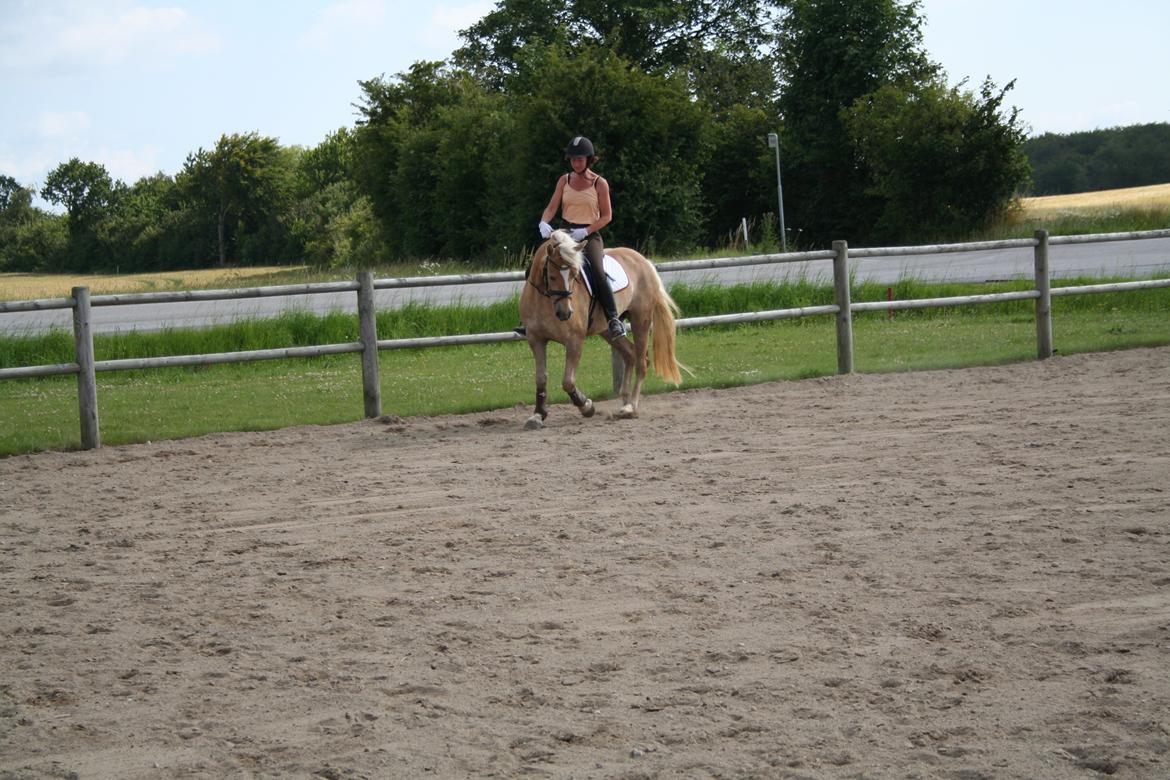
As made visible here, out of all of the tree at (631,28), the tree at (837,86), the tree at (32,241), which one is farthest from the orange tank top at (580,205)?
the tree at (32,241)

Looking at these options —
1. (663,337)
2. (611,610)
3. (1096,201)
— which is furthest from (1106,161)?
→ (611,610)

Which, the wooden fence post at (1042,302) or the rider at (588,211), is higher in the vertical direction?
the rider at (588,211)

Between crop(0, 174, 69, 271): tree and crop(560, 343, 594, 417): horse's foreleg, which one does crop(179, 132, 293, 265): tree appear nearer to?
crop(0, 174, 69, 271): tree

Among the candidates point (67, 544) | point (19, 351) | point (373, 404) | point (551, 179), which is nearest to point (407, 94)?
point (551, 179)

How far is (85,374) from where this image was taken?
30.9 feet

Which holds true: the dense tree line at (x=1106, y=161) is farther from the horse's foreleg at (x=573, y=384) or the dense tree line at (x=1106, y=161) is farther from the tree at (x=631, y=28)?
the horse's foreleg at (x=573, y=384)

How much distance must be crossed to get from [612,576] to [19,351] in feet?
37.6

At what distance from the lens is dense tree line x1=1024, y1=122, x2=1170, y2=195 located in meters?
55.9

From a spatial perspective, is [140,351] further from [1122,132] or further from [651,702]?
[1122,132]

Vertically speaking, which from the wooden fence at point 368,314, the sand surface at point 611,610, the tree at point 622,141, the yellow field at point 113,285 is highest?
the tree at point 622,141

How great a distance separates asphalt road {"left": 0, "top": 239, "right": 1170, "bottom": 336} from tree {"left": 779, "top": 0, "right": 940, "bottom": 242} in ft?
39.5

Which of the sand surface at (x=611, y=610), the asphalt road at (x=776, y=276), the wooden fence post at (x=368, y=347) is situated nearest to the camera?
the sand surface at (x=611, y=610)

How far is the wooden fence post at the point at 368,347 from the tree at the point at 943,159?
26.3 meters

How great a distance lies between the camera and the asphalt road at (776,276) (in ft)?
66.6
